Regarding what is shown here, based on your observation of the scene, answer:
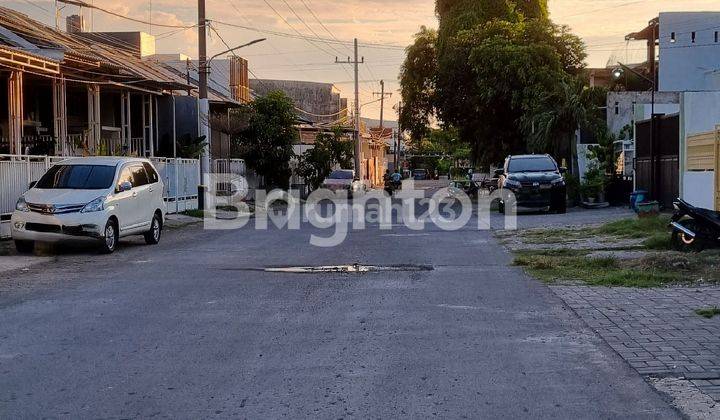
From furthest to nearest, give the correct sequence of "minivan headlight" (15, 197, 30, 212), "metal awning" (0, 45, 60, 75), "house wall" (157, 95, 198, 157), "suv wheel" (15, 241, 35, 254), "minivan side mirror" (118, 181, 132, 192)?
"house wall" (157, 95, 198, 157)
"metal awning" (0, 45, 60, 75)
"minivan side mirror" (118, 181, 132, 192)
"suv wheel" (15, 241, 35, 254)
"minivan headlight" (15, 197, 30, 212)

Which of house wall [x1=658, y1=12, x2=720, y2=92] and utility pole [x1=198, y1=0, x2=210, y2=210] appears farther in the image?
house wall [x1=658, y1=12, x2=720, y2=92]

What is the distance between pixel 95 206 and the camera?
52.7 feet

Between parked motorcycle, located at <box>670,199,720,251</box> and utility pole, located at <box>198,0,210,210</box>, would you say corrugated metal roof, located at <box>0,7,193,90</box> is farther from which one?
parked motorcycle, located at <box>670,199,720,251</box>

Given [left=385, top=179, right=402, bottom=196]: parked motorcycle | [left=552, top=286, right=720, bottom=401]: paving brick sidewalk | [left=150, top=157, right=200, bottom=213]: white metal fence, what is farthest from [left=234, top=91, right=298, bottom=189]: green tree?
[left=552, top=286, right=720, bottom=401]: paving brick sidewalk

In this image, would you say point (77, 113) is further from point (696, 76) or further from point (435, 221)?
point (696, 76)

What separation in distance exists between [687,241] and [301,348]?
9244 mm

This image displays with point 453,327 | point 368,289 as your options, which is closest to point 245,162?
point 368,289

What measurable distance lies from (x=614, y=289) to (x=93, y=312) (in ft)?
21.3

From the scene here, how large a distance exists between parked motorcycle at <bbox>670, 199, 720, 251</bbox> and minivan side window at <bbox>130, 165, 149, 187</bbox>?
10.9m

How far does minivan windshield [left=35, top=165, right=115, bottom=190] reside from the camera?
1680 cm

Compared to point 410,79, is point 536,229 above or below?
below

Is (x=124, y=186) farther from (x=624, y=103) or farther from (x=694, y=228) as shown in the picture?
(x=624, y=103)

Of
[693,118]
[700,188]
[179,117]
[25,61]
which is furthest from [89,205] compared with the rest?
[179,117]

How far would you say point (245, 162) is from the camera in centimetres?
4259
